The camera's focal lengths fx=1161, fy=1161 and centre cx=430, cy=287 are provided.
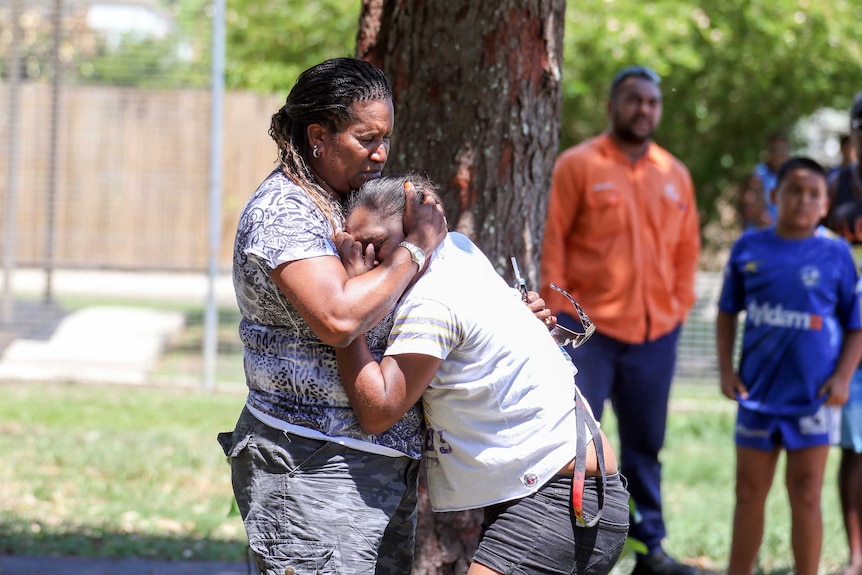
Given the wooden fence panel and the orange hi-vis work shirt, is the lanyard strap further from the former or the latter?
the wooden fence panel

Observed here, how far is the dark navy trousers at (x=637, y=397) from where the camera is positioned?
5.21m

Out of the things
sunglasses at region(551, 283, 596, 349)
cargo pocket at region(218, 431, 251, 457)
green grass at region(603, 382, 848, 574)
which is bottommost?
green grass at region(603, 382, 848, 574)

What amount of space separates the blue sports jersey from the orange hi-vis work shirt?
661mm

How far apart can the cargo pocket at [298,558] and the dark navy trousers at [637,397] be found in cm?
265

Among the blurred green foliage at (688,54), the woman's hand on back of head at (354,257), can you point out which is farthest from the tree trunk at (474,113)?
the blurred green foliage at (688,54)

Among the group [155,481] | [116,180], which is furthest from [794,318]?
[116,180]

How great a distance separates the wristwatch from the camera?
8.67 ft

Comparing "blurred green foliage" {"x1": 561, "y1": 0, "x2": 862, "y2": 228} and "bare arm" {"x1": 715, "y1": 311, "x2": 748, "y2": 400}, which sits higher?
"blurred green foliage" {"x1": 561, "y1": 0, "x2": 862, "y2": 228}

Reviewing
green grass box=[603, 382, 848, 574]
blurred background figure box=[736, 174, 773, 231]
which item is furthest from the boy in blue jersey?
blurred background figure box=[736, 174, 773, 231]

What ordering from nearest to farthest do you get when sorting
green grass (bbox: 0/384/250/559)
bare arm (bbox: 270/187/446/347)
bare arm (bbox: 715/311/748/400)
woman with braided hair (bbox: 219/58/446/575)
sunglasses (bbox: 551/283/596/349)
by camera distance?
bare arm (bbox: 270/187/446/347), woman with braided hair (bbox: 219/58/446/575), sunglasses (bbox: 551/283/596/349), bare arm (bbox: 715/311/748/400), green grass (bbox: 0/384/250/559)

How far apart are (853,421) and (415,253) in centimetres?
310

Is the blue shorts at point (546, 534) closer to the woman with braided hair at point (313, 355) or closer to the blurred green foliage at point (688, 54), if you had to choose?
the woman with braided hair at point (313, 355)

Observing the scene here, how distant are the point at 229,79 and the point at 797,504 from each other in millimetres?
10244

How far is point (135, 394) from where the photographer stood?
31.0 ft
